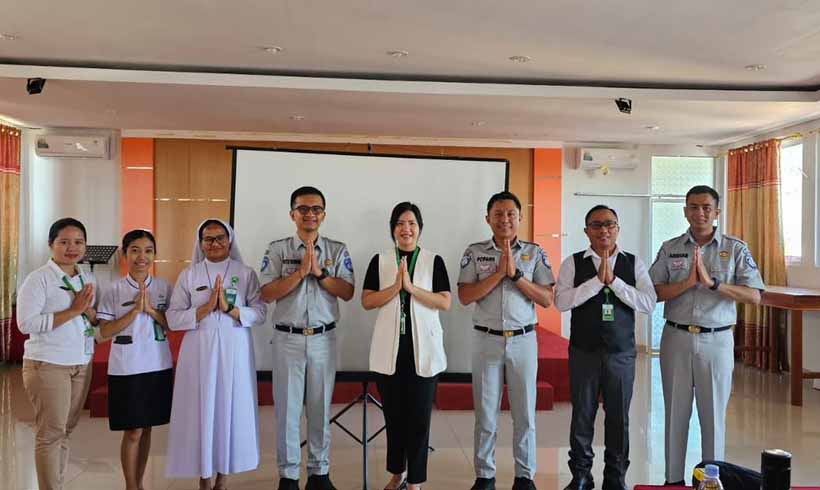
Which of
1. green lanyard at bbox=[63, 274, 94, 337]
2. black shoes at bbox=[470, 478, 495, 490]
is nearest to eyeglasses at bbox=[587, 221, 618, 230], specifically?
black shoes at bbox=[470, 478, 495, 490]

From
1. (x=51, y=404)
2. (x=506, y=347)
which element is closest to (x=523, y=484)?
(x=506, y=347)

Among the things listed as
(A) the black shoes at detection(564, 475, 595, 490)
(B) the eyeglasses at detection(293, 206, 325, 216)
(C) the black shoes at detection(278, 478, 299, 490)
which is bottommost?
(A) the black shoes at detection(564, 475, 595, 490)

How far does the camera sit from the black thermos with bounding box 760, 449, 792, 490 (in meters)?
1.61

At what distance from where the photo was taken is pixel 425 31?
190 inches

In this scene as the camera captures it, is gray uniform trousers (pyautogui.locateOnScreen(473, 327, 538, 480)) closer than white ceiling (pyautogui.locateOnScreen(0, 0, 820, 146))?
Yes

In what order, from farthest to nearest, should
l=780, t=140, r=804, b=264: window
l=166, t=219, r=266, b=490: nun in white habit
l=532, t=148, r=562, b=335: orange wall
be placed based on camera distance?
1. l=532, t=148, r=562, b=335: orange wall
2. l=780, t=140, r=804, b=264: window
3. l=166, t=219, r=266, b=490: nun in white habit

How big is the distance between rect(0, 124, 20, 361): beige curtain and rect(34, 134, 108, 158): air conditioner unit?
32 cm

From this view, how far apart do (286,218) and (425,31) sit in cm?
176

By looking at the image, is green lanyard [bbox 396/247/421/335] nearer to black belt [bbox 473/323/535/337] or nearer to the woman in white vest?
the woman in white vest

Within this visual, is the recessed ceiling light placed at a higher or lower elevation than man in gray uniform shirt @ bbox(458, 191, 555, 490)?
higher

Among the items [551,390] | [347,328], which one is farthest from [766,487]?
[551,390]

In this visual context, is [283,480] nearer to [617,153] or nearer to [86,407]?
[86,407]

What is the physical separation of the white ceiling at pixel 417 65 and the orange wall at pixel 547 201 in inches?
45.1

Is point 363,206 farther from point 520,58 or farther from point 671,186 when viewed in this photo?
point 671,186
